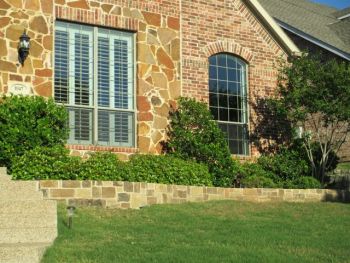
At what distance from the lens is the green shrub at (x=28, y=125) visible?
12.4m

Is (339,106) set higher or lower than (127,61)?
lower

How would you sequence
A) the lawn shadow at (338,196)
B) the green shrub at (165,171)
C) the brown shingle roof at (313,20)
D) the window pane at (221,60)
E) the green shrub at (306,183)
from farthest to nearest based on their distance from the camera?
the brown shingle roof at (313,20)
the window pane at (221,60)
the green shrub at (306,183)
the lawn shadow at (338,196)
the green shrub at (165,171)

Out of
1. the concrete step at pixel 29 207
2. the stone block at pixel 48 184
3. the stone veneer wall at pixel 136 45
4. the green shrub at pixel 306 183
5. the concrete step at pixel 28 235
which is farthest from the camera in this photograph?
the green shrub at pixel 306 183

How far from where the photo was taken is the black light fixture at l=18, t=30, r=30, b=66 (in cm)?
1370

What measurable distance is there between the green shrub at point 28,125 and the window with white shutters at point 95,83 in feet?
3.45

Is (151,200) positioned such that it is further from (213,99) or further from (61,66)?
(213,99)

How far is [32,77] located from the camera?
13977 mm

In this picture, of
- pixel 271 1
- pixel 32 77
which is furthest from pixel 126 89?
pixel 271 1

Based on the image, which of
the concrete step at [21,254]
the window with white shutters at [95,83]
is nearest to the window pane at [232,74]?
the window with white shutters at [95,83]

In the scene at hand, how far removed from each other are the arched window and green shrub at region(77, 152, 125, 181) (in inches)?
178

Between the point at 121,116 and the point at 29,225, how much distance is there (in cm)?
661

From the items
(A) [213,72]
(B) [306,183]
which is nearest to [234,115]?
(A) [213,72]

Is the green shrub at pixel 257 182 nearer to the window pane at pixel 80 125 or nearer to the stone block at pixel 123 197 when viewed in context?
the window pane at pixel 80 125

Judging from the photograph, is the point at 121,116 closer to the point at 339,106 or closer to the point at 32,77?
the point at 32,77
